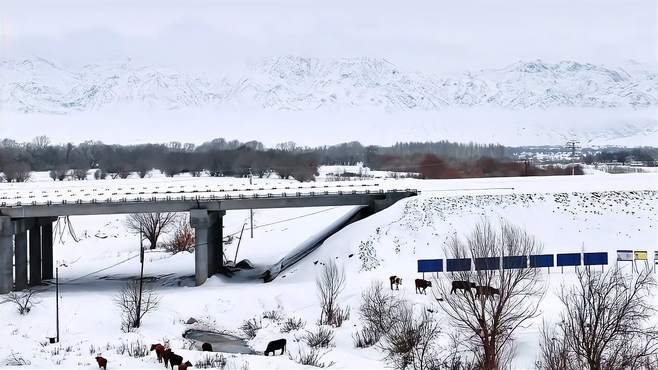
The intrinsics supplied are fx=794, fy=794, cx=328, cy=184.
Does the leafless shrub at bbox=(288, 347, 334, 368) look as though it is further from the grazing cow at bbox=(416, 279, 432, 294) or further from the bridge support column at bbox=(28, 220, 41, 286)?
the bridge support column at bbox=(28, 220, 41, 286)

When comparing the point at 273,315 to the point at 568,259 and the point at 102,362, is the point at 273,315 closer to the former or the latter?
the point at 102,362

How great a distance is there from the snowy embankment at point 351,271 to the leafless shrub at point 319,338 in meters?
0.54

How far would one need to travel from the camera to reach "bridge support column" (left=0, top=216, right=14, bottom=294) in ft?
200

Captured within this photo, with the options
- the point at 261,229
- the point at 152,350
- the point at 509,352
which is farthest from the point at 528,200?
the point at 261,229

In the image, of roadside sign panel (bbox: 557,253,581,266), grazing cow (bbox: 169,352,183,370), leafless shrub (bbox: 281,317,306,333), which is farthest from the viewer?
roadside sign panel (bbox: 557,253,581,266)

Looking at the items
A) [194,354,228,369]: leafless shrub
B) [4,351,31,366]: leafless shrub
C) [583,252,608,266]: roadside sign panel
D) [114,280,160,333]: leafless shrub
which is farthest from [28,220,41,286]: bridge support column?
[583,252,608,266]: roadside sign panel

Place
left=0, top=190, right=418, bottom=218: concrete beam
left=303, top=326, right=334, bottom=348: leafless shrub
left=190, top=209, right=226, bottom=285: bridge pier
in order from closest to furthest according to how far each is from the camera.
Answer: left=303, top=326, right=334, bottom=348: leafless shrub, left=0, top=190, right=418, bottom=218: concrete beam, left=190, top=209, right=226, bottom=285: bridge pier

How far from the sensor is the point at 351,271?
2267 inches

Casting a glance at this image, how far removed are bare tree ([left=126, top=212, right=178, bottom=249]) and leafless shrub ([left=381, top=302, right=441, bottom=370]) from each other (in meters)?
60.7

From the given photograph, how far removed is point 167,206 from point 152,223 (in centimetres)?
Answer: 3649

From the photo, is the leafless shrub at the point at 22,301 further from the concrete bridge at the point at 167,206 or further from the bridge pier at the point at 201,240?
the bridge pier at the point at 201,240

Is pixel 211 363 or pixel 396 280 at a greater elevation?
pixel 396 280

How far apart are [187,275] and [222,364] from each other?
3784 cm

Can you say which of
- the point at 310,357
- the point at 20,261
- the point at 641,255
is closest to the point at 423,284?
the point at 310,357
